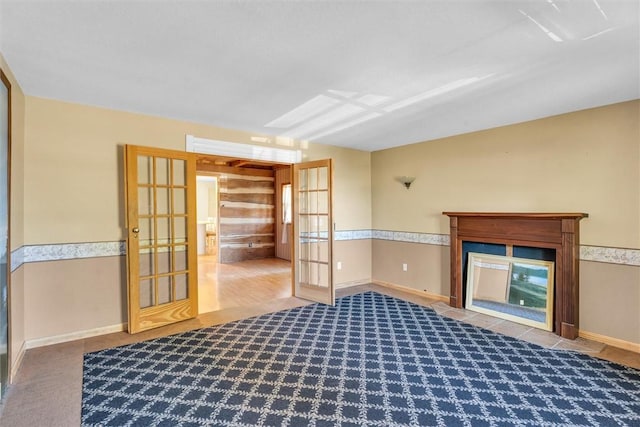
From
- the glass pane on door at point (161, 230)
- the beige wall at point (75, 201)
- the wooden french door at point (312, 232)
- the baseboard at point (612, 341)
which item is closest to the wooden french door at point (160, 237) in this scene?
the glass pane on door at point (161, 230)

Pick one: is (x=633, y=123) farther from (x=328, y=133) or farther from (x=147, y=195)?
(x=147, y=195)

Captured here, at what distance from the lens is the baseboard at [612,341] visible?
3.11 m

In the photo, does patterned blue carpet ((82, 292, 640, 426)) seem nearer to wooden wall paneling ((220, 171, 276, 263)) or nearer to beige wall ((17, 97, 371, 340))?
beige wall ((17, 97, 371, 340))

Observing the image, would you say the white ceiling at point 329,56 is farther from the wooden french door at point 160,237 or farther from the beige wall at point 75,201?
the wooden french door at point 160,237

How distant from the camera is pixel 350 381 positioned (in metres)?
2.48

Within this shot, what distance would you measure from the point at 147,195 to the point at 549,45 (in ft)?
12.5

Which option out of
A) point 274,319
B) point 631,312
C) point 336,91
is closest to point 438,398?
point 274,319

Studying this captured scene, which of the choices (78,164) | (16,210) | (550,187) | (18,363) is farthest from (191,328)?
(550,187)

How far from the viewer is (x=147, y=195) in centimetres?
361

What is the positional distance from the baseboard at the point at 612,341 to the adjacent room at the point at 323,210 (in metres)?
0.01

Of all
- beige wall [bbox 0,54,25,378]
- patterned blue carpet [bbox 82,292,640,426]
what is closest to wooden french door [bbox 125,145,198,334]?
patterned blue carpet [bbox 82,292,640,426]

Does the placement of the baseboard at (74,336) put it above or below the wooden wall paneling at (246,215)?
below

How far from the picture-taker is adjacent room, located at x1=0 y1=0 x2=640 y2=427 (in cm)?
203

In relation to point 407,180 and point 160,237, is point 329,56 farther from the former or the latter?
point 407,180
